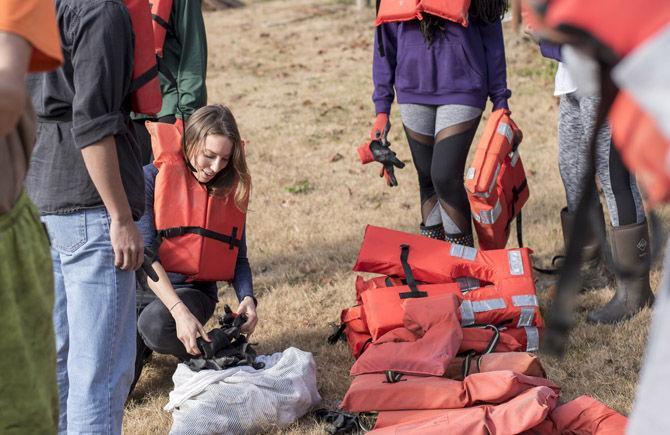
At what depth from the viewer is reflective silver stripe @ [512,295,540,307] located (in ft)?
14.5

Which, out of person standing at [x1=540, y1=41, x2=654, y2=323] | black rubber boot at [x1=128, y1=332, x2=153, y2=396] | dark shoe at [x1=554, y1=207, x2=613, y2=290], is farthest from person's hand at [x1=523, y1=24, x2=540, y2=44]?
black rubber boot at [x1=128, y1=332, x2=153, y2=396]

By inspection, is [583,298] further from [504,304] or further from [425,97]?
[425,97]

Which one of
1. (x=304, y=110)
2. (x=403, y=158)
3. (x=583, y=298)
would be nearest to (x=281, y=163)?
(x=403, y=158)

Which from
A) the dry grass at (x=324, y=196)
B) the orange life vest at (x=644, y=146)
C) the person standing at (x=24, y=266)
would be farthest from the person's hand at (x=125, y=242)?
the orange life vest at (x=644, y=146)

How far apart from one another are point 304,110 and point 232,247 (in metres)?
6.12

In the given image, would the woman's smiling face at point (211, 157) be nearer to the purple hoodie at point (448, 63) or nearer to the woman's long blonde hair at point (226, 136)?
the woman's long blonde hair at point (226, 136)

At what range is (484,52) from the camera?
4895 millimetres

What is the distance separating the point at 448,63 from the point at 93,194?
2.50 m

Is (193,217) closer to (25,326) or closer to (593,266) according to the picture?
(25,326)

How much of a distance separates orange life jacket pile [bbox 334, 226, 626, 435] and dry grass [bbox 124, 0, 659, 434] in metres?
0.29

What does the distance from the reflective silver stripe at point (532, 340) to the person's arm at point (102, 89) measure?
2.34 metres

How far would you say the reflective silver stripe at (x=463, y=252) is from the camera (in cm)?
461

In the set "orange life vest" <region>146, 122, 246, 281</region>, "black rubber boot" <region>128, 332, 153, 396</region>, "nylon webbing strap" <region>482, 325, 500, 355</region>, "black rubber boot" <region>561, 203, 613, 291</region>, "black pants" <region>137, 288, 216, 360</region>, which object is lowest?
"black rubber boot" <region>128, 332, 153, 396</region>

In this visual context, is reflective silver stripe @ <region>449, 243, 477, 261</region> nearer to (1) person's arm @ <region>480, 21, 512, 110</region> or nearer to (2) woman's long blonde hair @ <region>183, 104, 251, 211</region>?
Answer: (1) person's arm @ <region>480, 21, 512, 110</region>
